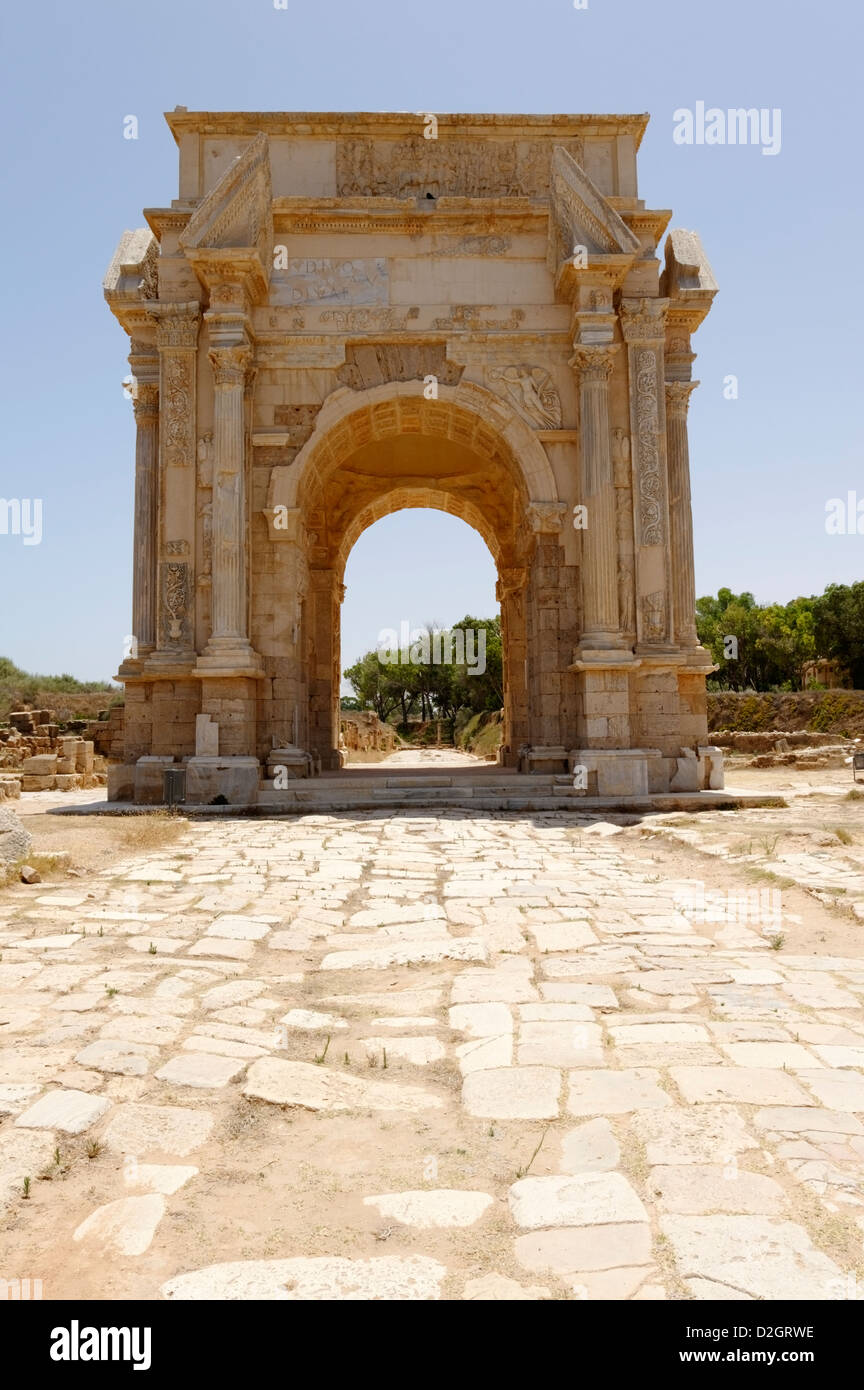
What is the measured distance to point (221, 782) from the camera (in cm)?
1104

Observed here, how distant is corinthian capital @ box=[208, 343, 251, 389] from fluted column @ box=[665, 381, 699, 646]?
590cm

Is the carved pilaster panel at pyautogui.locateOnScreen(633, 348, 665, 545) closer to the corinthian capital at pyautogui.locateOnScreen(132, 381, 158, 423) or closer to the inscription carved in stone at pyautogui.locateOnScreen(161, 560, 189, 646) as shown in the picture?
the inscription carved in stone at pyautogui.locateOnScreen(161, 560, 189, 646)

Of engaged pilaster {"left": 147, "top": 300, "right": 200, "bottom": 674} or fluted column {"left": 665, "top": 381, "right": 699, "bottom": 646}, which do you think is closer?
engaged pilaster {"left": 147, "top": 300, "right": 200, "bottom": 674}

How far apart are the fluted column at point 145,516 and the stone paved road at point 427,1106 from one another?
7557 millimetres

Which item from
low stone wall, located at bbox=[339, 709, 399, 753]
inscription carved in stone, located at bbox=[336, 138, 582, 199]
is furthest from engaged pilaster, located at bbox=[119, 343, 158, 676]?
low stone wall, located at bbox=[339, 709, 399, 753]

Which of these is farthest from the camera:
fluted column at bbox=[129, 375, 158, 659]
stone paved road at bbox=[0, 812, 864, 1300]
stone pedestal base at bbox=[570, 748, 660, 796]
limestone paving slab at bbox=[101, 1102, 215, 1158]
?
fluted column at bbox=[129, 375, 158, 659]

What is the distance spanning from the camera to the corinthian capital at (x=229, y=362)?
11695 millimetres

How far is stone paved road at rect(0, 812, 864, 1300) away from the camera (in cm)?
199

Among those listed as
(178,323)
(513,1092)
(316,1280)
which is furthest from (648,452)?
(316,1280)

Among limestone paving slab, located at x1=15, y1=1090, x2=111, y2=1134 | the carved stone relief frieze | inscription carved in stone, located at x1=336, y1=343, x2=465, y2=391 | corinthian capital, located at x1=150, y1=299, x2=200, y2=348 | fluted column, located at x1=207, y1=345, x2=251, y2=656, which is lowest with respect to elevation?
limestone paving slab, located at x1=15, y1=1090, x2=111, y2=1134

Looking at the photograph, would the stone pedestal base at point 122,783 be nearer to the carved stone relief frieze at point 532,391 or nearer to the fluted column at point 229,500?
the fluted column at point 229,500

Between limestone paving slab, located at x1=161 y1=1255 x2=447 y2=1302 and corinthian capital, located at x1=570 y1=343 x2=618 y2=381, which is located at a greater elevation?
corinthian capital, located at x1=570 y1=343 x2=618 y2=381

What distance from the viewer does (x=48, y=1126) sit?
2.62 metres

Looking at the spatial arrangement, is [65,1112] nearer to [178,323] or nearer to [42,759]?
[178,323]
